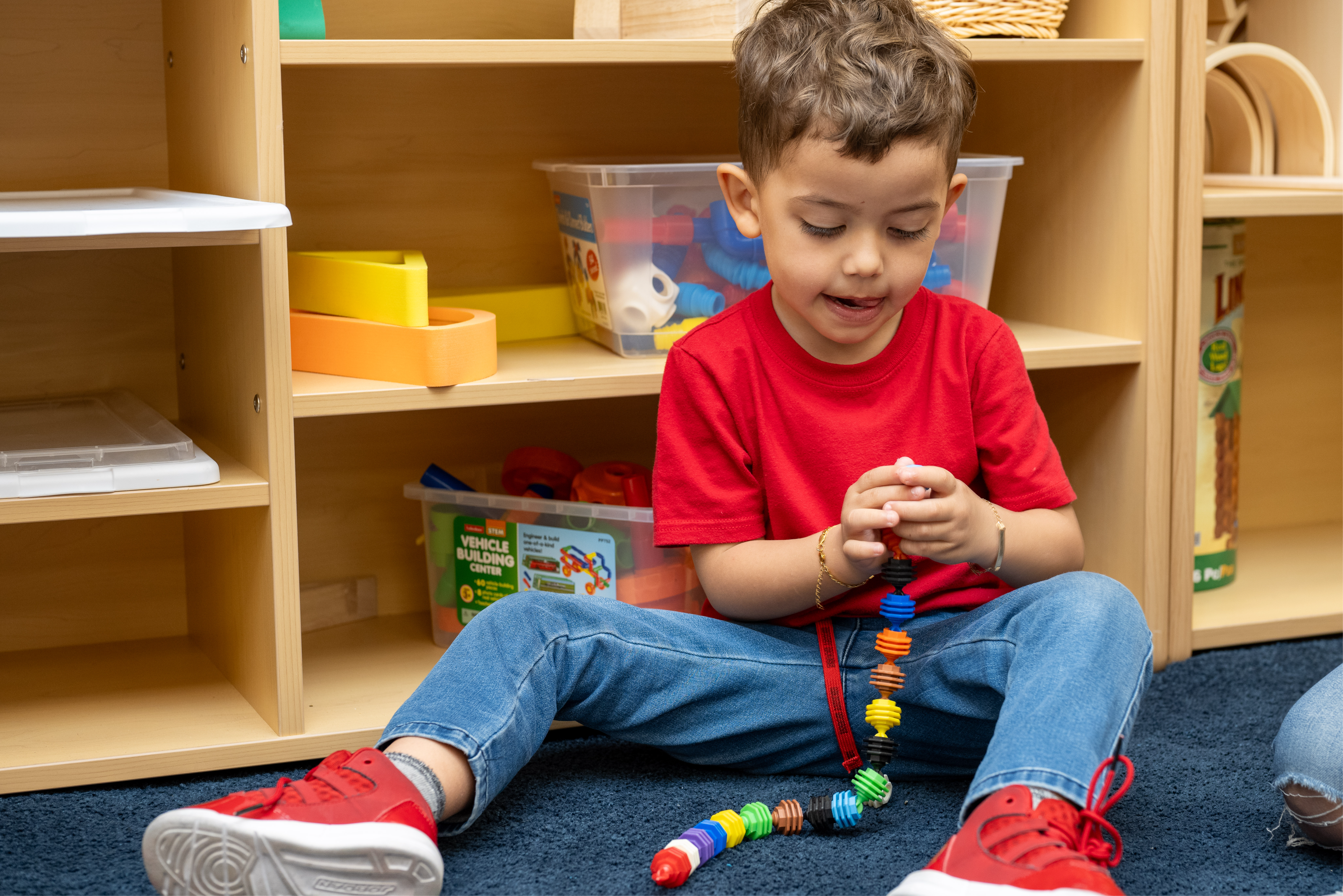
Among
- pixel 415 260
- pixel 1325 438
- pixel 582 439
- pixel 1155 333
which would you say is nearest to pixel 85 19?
pixel 415 260

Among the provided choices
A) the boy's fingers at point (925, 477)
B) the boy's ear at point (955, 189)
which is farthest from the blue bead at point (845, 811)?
the boy's ear at point (955, 189)

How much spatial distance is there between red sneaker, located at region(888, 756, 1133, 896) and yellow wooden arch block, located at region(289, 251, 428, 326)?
0.63 m

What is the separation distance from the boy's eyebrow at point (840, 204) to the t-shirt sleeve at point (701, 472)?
0.17 m

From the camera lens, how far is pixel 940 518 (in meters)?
0.93

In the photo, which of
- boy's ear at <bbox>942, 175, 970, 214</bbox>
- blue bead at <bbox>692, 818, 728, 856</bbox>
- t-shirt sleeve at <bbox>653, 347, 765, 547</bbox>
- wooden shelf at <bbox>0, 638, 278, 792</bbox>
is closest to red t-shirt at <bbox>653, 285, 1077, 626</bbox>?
t-shirt sleeve at <bbox>653, 347, 765, 547</bbox>

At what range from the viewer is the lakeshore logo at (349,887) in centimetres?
80

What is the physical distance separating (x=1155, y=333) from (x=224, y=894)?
96cm

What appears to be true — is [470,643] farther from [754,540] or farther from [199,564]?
[199,564]

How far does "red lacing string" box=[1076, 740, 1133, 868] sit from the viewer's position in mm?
788

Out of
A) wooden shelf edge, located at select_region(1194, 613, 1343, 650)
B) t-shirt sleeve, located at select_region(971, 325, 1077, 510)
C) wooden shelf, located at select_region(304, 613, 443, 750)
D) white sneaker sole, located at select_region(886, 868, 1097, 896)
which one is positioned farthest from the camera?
wooden shelf edge, located at select_region(1194, 613, 1343, 650)

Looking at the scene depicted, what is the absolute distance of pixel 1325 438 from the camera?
1.76 metres

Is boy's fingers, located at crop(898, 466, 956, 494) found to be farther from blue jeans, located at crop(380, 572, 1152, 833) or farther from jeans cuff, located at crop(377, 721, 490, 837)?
jeans cuff, located at crop(377, 721, 490, 837)

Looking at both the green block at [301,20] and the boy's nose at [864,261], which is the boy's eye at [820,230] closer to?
the boy's nose at [864,261]

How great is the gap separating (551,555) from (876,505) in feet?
1.42
